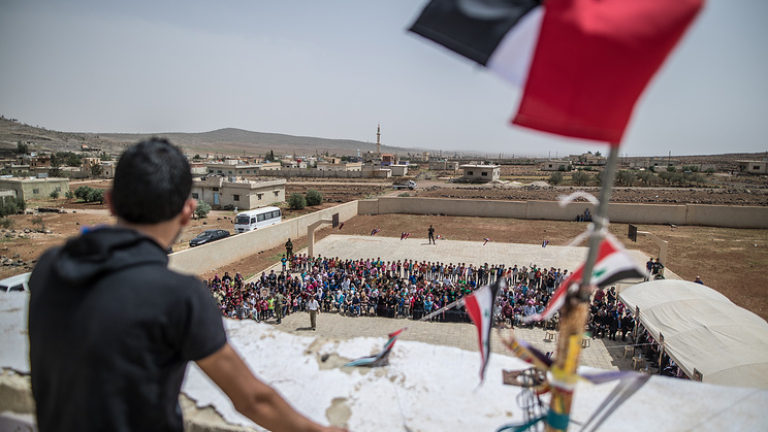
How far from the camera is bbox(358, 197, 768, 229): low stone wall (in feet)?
95.8

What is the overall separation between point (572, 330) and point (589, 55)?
95cm

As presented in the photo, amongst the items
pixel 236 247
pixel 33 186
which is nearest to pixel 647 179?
pixel 236 247

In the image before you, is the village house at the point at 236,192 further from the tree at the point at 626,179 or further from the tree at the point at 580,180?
the tree at the point at 626,179

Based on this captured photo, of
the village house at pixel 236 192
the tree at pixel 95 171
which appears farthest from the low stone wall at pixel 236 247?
the tree at pixel 95 171

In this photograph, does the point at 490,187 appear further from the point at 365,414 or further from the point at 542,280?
the point at 365,414

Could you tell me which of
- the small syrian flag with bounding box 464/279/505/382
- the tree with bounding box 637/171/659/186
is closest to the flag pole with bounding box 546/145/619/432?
the small syrian flag with bounding box 464/279/505/382

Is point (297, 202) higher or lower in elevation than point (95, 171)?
lower

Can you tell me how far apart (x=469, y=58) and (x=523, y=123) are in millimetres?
417

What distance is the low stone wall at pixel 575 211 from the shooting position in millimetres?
29188

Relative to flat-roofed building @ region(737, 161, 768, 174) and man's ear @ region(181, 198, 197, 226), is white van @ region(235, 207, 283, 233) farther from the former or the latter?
flat-roofed building @ region(737, 161, 768, 174)

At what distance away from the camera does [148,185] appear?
1286 millimetres

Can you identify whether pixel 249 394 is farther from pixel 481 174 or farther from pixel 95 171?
pixel 95 171

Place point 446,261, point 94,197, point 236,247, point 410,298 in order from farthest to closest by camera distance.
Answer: point 94,197
point 446,261
point 236,247
point 410,298

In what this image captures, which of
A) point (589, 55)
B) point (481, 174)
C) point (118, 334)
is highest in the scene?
point (589, 55)
